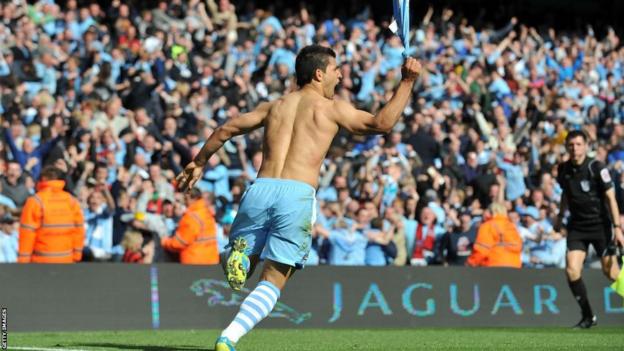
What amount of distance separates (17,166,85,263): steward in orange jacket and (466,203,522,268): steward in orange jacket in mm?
5764

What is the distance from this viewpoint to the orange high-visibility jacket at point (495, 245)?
Answer: 1755cm

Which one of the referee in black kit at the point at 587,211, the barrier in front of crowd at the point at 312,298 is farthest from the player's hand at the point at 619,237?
the barrier in front of crowd at the point at 312,298

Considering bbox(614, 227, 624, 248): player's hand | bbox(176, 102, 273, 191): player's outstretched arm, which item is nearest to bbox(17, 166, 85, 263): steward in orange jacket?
bbox(176, 102, 273, 191): player's outstretched arm

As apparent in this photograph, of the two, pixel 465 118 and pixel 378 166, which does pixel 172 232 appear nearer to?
pixel 378 166

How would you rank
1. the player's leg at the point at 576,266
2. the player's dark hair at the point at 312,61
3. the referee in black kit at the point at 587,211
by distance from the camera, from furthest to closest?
1. the player's leg at the point at 576,266
2. the referee in black kit at the point at 587,211
3. the player's dark hair at the point at 312,61

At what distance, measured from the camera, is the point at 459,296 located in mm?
16844

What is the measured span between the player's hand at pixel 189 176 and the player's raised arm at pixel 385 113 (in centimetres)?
120

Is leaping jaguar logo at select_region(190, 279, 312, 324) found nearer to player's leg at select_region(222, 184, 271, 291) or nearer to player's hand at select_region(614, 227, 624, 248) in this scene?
player's hand at select_region(614, 227, 624, 248)

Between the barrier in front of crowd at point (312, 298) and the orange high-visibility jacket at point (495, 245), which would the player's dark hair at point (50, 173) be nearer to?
the barrier in front of crowd at point (312, 298)


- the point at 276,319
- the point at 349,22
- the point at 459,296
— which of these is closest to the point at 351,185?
the point at 459,296

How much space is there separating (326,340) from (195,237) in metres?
4.00

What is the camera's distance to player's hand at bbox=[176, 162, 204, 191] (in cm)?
938

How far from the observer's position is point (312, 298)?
1584cm

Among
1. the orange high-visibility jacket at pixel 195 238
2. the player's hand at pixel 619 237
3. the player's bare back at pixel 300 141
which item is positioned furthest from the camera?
the orange high-visibility jacket at pixel 195 238
